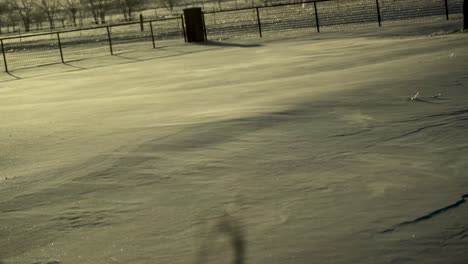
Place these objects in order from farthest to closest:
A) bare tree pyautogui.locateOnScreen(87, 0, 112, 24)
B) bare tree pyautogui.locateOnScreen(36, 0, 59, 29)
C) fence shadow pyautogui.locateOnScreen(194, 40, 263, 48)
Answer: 1. bare tree pyautogui.locateOnScreen(36, 0, 59, 29)
2. bare tree pyautogui.locateOnScreen(87, 0, 112, 24)
3. fence shadow pyautogui.locateOnScreen(194, 40, 263, 48)

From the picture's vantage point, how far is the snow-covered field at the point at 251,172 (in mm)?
4797

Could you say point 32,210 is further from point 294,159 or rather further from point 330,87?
point 330,87

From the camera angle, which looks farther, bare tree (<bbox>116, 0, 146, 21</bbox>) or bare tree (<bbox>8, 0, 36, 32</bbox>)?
bare tree (<bbox>8, 0, 36, 32</bbox>)

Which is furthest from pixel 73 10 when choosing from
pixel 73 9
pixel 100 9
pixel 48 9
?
pixel 48 9

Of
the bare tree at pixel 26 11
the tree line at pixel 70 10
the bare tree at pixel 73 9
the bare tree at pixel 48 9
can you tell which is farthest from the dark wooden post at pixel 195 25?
the bare tree at pixel 26 11

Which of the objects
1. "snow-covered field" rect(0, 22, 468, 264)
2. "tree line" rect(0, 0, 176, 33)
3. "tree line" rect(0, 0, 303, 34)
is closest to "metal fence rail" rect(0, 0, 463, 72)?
"snow-covered field" rect(0, 22, 468, 264)

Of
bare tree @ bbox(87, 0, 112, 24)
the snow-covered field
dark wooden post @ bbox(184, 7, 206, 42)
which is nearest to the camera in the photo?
the snow-covered field

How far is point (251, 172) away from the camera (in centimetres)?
676

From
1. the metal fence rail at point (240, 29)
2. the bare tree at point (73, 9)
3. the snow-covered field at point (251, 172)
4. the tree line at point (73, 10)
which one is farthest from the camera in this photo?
the tree line at point (73, 10)

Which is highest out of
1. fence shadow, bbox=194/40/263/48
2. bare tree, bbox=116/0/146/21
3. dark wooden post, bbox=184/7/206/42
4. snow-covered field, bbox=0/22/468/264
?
bare tree, bbox=116/0/146/21

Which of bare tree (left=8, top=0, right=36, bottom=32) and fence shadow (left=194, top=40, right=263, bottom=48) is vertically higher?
bare tree (left=8, top=0, right=36, bottom=32)

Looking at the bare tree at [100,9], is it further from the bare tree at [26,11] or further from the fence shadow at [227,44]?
the fence shadow at [227,44]

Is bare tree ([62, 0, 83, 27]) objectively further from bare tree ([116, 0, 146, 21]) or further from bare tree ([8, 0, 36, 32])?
bare tree ([116, 0, 146, 21])

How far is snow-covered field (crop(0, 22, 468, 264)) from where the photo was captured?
4797mm
